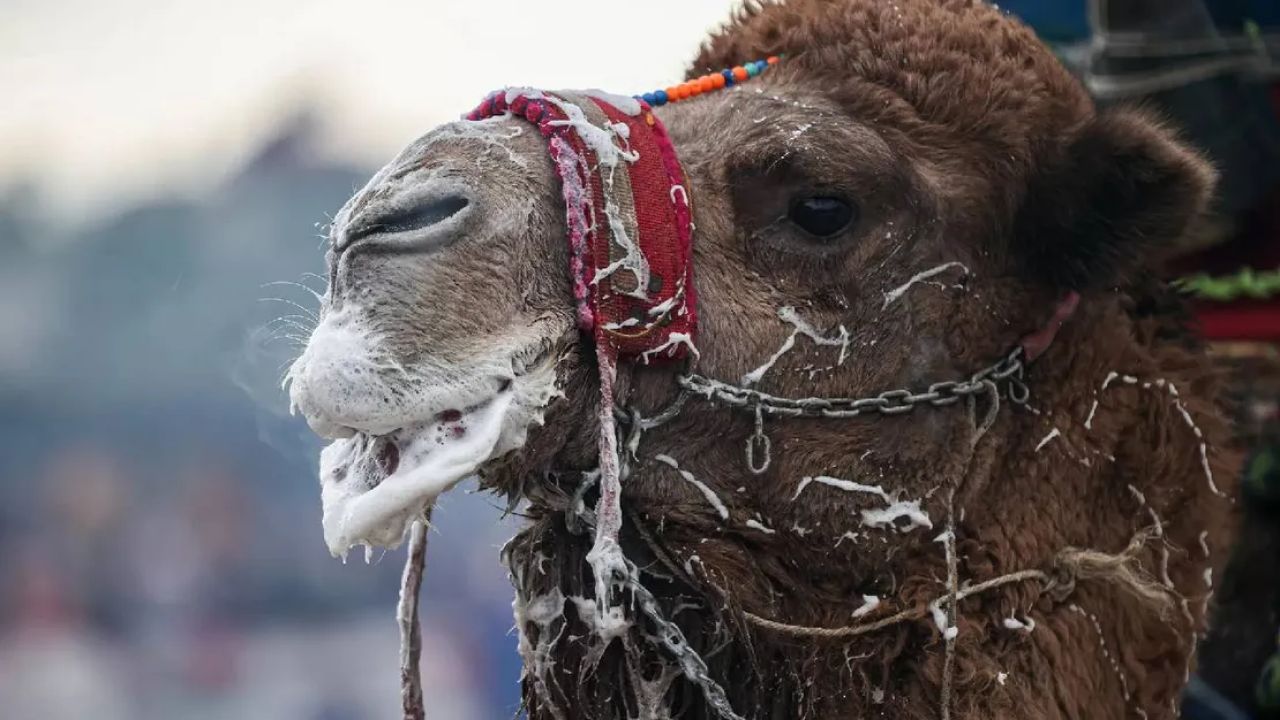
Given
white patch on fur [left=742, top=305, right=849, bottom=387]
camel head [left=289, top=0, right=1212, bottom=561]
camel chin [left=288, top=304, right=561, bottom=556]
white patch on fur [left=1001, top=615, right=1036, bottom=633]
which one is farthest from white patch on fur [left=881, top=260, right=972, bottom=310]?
camel chin [left=288, top=304, right=561, bottom=556]

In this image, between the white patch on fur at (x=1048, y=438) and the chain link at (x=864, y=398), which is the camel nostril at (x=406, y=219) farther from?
the white patch on fur at (x=1048, y=438)

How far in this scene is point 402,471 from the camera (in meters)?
2.29

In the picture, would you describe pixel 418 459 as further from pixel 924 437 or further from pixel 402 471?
pixel 924 437

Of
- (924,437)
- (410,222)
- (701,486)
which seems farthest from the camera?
(924,437)

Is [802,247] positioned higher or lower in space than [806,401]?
higher

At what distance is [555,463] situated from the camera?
253 cm

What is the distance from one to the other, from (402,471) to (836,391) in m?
0.89

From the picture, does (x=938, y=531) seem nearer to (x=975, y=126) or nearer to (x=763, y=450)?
(x=763, y=450)

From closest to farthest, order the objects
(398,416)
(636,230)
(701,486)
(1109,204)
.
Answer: (398,416) → (636,230) → (701,486) → (1109,204)

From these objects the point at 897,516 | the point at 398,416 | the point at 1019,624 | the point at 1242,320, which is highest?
the point at 398,416

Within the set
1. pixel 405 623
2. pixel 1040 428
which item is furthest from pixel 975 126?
pixel 405 623

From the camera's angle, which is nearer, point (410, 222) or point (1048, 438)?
point (410, 222)

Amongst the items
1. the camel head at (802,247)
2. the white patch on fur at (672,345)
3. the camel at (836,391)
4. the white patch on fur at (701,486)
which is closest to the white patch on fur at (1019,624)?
the camel at (836,391)

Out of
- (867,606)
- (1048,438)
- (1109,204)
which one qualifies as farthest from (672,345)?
(1109,204)
